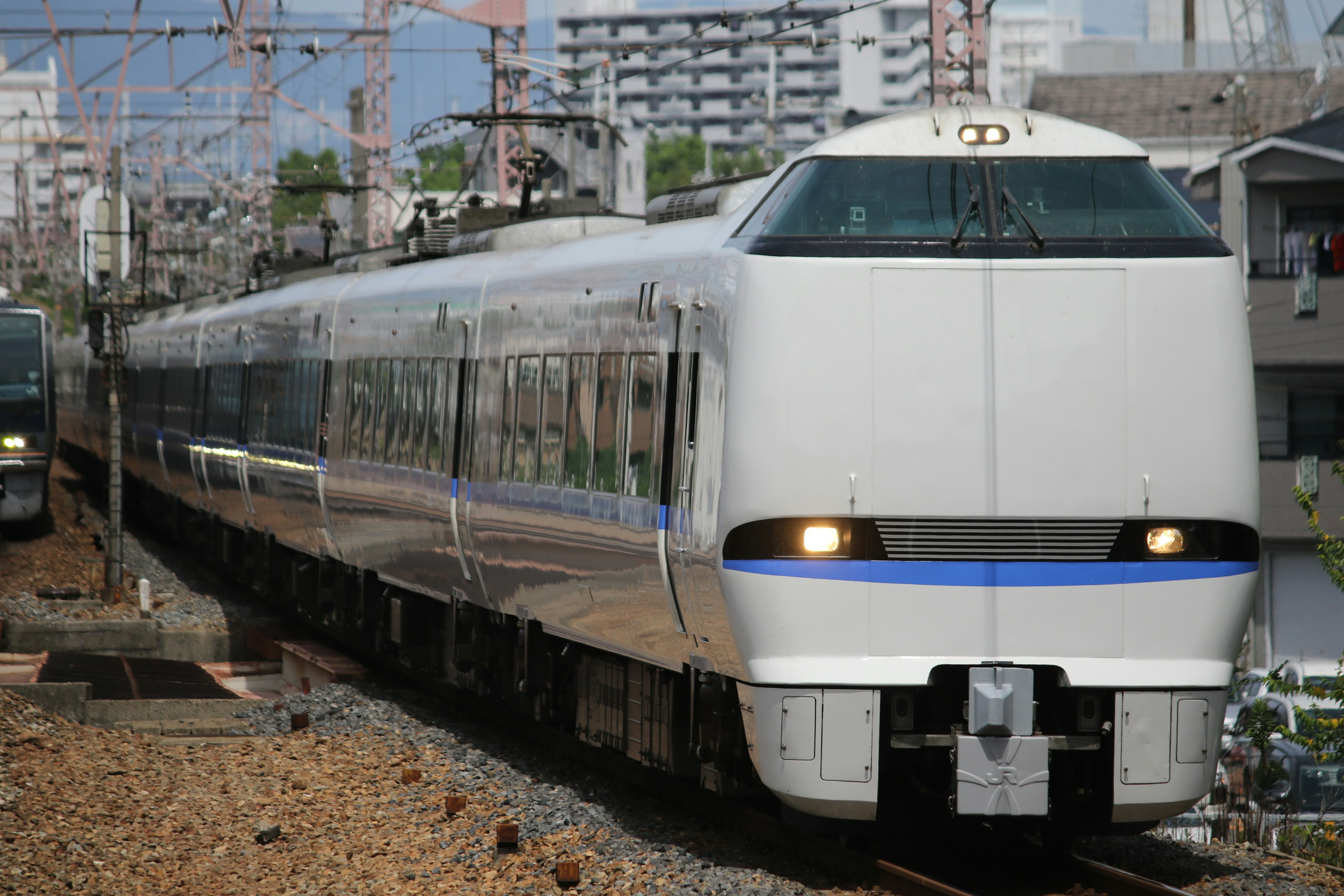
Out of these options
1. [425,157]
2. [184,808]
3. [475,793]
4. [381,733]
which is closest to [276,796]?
[184,808]

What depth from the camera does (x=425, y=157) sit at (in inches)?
1453

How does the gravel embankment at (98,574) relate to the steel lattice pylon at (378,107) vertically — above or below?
below

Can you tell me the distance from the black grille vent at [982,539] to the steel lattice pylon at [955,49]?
358 inches

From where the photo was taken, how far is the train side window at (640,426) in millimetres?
8180

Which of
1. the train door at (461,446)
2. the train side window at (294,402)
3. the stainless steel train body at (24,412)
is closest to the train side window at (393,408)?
the train door at (461,446)

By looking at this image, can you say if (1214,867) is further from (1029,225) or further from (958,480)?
(1029,225)

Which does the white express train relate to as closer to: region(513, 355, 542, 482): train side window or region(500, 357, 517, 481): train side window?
region(513, 355, 542, 482): train side window

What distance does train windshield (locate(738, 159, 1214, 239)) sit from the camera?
23.6ft

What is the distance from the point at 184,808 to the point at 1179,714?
17.8 ft

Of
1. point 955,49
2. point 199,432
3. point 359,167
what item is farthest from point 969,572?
point 359,167

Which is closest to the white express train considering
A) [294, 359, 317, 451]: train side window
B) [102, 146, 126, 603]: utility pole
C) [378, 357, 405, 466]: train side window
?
[378, 357, 405, 466]: train side window

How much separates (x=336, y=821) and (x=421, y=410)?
12.6ft

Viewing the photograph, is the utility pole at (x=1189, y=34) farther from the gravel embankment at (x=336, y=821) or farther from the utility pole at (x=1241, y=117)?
the gravel embankment at (x=336, y=821)

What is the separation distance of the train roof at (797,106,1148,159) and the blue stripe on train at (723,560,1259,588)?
5.91 ft
